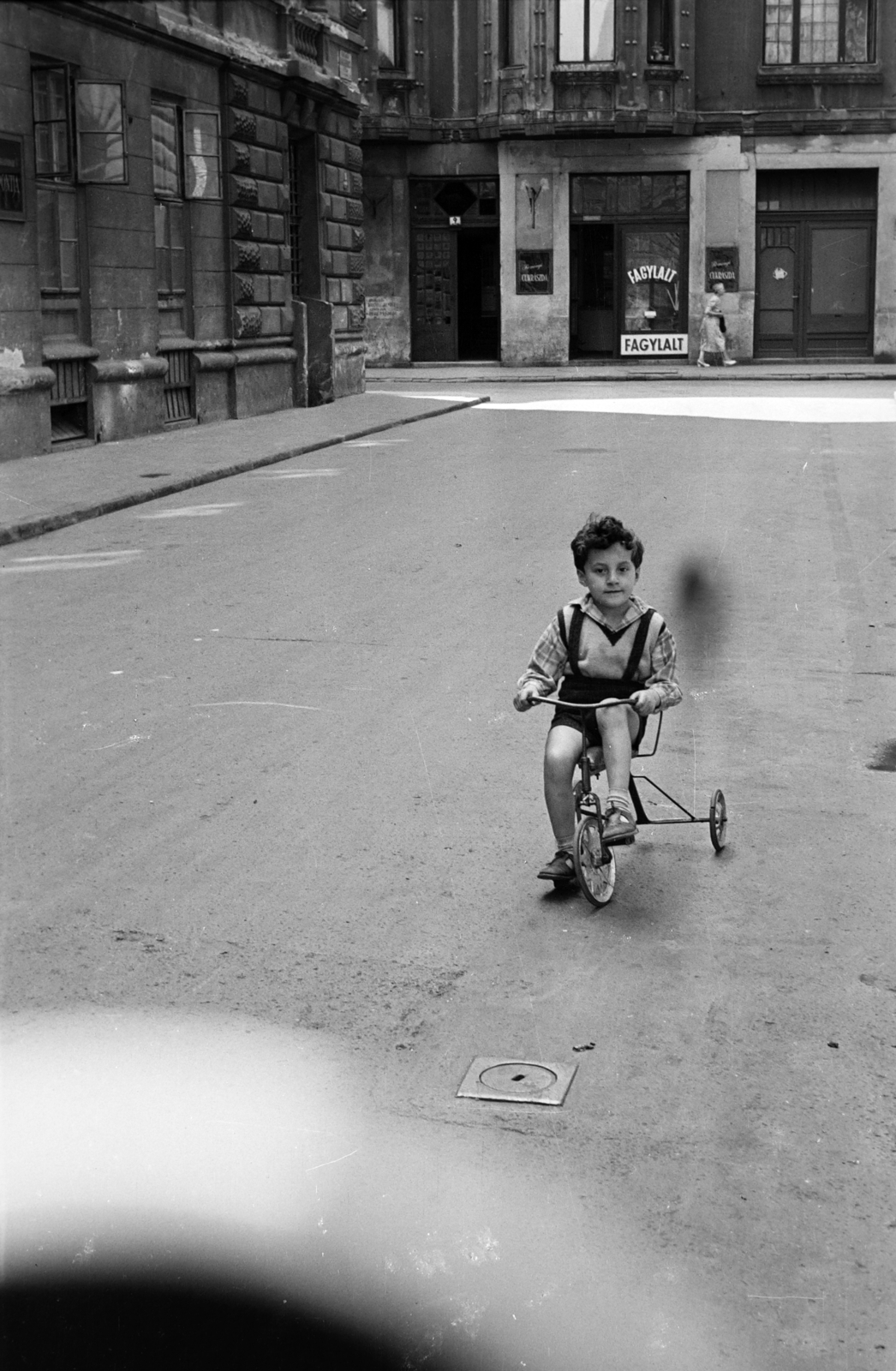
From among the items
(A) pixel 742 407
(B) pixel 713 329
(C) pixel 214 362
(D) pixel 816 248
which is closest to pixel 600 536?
(C) pixel 214 362

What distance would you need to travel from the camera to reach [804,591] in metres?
10.6

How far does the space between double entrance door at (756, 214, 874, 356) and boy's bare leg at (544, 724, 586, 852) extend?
3538cm

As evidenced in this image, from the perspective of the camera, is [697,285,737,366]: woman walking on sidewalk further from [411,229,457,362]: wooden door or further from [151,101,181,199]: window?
[151,101,181,199]: window

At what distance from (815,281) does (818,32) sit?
16.6 ft

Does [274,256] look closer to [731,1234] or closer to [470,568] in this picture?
[470,568]

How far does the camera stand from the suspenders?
5.45 metres

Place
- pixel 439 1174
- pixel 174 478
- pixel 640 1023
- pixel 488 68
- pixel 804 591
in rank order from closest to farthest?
pixel 439 1174 < pixel 640 1023 < pixel 804 591 < pixel 174 478 < pixel 488 68

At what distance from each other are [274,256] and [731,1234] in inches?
905

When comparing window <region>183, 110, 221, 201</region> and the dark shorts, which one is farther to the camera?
window <region>183, 110, 221, 201</region>

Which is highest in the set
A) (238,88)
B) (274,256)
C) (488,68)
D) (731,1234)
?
(488,68)

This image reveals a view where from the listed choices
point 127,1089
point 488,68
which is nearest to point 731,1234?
point 127,1089

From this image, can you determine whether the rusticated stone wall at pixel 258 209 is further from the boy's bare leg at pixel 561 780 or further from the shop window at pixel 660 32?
the boy's bare leg at pixel 561 780

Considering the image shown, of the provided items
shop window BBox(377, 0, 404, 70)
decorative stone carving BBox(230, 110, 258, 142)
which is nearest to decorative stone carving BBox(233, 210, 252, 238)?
decorative stone carving BBox(230, 110, 258, 142)

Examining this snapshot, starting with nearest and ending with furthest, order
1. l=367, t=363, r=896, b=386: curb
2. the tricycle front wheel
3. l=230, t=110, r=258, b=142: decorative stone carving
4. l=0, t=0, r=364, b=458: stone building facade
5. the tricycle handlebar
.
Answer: the tricycle front wheel, the tricycle handlebar, l=0, t=0, r=364, b=458: stone building facade, l=230, t=110, r=258, b=142: decorative stone carving, l=367, t=363, r=896, b=386: curb
